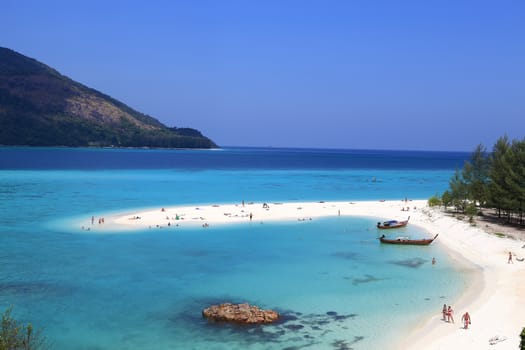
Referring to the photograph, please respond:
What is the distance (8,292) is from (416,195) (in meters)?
76.3

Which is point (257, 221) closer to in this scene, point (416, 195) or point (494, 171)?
point (494, 171)

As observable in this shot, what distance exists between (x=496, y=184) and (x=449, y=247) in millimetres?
12186

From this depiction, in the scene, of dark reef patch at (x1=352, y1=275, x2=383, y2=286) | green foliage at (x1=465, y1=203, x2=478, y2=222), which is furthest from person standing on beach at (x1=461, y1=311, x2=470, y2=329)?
green foliage at (x1=465, y1=203, x2=478, y2=222)

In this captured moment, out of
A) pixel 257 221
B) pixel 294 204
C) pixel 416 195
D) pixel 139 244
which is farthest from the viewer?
pixel 416 195

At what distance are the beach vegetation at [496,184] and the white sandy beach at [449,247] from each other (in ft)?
11.4

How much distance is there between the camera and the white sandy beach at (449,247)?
2303cm

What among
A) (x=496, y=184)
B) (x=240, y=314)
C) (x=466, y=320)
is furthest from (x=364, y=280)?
(x=496, y=184)

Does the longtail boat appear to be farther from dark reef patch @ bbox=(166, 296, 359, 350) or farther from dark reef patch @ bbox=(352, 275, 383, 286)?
dark reef patch @ bbox=(166, 296, 359, 350)

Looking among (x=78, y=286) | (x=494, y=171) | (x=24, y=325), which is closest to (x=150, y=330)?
(x=24, y=325)

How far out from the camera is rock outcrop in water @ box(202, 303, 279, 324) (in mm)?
24422

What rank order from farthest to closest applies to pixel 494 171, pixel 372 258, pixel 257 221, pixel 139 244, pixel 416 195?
pixel 416 195, pixel 257 221, pixel 494 171, pixel 139 244, pixel 372 258

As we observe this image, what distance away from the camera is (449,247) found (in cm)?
4428

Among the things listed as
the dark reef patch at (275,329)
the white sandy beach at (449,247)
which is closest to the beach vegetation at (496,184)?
the white sandy beach at (449,247)

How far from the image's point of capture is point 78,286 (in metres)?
30.6
